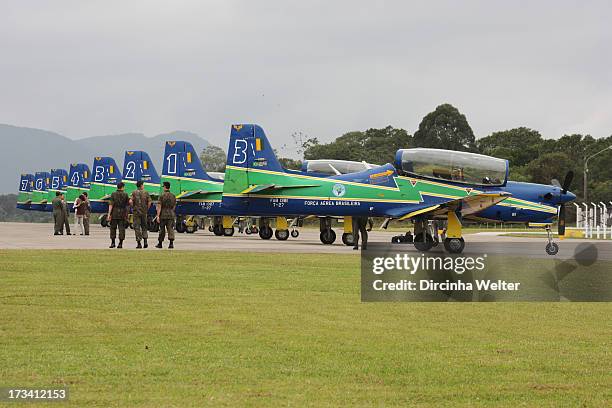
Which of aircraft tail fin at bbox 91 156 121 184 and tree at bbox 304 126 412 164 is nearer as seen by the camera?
aircraft tail fin at bbox 91 156 121 184

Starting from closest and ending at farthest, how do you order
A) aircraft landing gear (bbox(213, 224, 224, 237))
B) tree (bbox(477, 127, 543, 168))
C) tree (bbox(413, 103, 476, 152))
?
aircraft landing gear (bbox(213, 224, 224, 237)) < tree (bbox(477, 127, 543, 168)) < tree (bbox(413, 103, 476, 152))

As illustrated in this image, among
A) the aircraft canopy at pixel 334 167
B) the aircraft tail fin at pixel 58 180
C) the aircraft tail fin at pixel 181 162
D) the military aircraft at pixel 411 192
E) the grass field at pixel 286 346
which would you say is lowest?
the grass field at pixel 286 346

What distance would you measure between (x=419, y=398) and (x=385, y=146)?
109m

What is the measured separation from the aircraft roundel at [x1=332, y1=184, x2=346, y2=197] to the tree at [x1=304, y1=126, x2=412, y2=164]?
7210 cm

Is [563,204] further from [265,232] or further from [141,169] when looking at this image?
[141,169]

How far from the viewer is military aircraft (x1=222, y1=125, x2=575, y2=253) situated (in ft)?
90.7

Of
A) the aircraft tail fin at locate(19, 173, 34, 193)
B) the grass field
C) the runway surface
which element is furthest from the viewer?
the aircraft tail fin at locate(19, 173, 34, 193)

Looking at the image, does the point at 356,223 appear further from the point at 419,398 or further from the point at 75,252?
the point at 419,398

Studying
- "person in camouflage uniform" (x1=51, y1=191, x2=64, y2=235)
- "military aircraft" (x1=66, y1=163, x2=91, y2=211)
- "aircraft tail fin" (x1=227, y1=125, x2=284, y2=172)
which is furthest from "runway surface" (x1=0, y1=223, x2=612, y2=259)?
"military aircraft" (x1=66, y1=163, x2=91, y2=211)

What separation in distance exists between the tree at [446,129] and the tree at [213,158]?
44125 millimetres

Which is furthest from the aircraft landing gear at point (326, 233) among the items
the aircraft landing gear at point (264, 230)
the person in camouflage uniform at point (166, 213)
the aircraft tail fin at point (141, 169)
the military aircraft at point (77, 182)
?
the military aircraft at point (77, 182)

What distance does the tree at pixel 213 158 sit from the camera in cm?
15300

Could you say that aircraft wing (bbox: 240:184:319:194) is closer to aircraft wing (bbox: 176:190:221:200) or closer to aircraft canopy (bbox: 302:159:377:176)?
aircraft canopy (bbox: 302:159:377:176)

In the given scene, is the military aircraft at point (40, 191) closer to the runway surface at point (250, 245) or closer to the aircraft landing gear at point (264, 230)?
the runway surface at point (250, 245)
